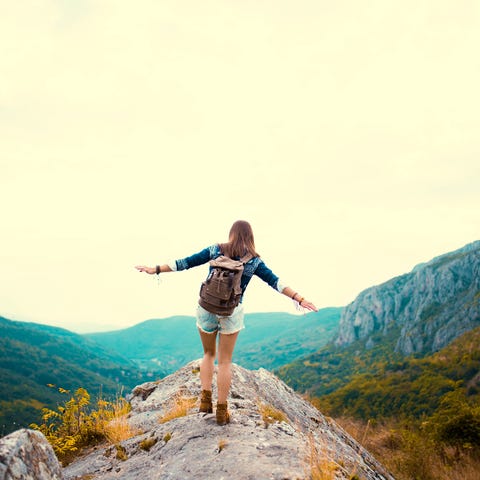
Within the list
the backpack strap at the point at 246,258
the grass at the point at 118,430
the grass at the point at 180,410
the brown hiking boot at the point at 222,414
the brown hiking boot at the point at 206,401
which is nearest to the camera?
the brown hiking boot at the point at 222,414

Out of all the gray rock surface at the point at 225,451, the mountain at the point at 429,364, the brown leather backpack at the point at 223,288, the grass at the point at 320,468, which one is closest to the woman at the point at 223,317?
the brown leather backpack at the point at 223,288

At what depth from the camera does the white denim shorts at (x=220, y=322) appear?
618 cm

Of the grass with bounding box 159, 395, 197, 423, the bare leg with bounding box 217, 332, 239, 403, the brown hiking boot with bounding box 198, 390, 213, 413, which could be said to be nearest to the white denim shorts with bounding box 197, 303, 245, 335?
the bare leg with bounding box 217, 332, 239, 403

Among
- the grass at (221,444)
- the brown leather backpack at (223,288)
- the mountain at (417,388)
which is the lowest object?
the mountain at (417,388)

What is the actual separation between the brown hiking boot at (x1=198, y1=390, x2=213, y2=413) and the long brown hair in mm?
2640

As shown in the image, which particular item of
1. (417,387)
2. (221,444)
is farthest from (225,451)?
(417,387)

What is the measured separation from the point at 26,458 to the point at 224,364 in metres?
3.01

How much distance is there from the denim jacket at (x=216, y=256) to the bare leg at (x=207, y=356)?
0.98 m

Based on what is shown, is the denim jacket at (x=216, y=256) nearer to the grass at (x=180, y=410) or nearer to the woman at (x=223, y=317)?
the woman at (x=223, y=317)

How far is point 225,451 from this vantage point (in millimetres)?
5250

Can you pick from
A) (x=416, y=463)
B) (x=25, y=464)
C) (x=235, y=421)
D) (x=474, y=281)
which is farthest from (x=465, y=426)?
(x=474, y=281)

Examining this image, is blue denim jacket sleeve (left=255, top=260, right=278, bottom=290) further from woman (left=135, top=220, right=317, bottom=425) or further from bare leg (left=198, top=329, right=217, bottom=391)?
bare leg (left=198, top=329, right=217, bottom=391)

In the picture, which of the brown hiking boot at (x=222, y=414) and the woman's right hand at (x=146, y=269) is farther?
the woman's right hand at (x=146, y=269)

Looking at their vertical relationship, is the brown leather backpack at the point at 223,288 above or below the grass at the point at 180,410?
above
